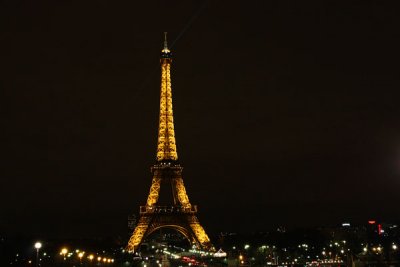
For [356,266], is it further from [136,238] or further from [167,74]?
[167,74]

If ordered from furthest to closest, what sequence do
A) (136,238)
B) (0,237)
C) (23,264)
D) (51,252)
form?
(136,238) → (51,252) → (0,237) → (23,264)

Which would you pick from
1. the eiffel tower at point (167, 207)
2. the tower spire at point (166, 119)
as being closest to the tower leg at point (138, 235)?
the eiffel tower at point (167, 207)

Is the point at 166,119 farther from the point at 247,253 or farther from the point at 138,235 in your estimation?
the point at 247,253

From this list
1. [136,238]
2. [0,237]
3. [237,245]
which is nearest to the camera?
[0,237]

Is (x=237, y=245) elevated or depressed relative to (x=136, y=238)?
elevated

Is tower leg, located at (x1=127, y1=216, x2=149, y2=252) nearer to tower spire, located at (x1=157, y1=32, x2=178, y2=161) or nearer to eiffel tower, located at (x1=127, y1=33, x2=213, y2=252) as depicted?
eiffel tower, located at (x1=127, y1=33, x2=213, y2=252)

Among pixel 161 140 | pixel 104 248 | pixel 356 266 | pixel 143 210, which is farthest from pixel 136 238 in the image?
pixel 356 266

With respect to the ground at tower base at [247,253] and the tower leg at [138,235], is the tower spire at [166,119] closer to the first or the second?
the tower leg at [138,235]

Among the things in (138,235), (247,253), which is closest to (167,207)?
(138,235)
